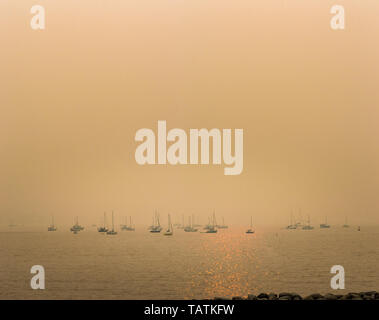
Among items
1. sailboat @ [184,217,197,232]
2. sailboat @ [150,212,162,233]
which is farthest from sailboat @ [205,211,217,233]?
sailboat @ [150,212,162,233]

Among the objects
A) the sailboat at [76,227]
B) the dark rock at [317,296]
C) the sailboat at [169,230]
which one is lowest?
the dark rock at [317,296]

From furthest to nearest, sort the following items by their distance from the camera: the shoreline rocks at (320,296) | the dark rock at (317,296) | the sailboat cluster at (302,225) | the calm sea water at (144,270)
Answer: the sailboat cluster at (302,225), the calm sea water at (144,270), the dark rock at (317,296), the shoreline rocks at (320,296)

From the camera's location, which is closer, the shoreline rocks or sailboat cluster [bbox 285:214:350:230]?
the shoreline rocks

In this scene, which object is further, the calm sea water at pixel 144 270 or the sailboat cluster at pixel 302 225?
the sailboat cluster at pixel 302 225

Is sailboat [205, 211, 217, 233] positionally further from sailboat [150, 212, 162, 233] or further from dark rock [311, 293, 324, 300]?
dark rock [311, 293, 324, 300]

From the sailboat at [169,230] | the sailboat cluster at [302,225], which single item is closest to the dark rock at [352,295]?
the sailboat cluster at [302,225]

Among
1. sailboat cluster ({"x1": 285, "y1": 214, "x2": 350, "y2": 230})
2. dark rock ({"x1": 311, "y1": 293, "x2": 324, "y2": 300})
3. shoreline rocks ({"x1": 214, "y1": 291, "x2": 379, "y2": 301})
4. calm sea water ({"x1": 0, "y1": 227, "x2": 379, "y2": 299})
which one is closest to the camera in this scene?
shoreline rocks ({"x1": 214, "y1": 291, "x2": 379, "y2": 301})

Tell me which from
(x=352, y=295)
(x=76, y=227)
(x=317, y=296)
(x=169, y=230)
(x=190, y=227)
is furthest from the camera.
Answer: (x=190, y=227)

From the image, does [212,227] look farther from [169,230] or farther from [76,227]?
[76,227]

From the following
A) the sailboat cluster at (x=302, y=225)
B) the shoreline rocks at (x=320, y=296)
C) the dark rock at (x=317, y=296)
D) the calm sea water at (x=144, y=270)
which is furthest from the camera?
the sailboat cluster at (x=302, y=225)

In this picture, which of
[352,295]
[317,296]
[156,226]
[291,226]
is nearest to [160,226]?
[156,226]

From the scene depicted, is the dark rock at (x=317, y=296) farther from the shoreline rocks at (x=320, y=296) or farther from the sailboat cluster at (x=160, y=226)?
the sailboat cluster at (x=160, y=226)

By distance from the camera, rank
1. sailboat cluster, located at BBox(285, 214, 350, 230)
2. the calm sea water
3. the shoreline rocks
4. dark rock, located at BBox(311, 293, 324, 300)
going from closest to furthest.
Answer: the shoreline rocks, dark rock, located at BBox(311, 293, 324, 300), the calm sea water, sailboat cluster, located at BBox(285, 214, 350, 230)
